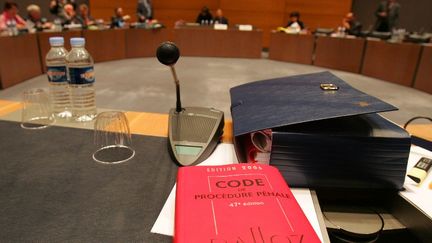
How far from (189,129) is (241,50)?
243 inches

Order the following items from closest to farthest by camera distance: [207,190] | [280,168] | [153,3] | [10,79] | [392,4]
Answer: [207,190] < [280,168] < [10,79] < [392,4] < [153,3]

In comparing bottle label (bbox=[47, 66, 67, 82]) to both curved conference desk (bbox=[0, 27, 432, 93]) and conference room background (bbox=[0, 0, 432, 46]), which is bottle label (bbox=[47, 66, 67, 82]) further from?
conference room background (bbox=[0, 0, 432, 46])

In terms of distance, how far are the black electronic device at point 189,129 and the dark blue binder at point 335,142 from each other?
0.36 ft

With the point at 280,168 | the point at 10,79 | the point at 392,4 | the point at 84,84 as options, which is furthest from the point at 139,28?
the point at 280,168

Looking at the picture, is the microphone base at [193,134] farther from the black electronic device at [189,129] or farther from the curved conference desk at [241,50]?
the curved conference desk at [241,50]

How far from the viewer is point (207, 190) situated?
1.77ft

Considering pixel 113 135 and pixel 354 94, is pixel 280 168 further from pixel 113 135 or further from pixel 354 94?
pixel 113 135

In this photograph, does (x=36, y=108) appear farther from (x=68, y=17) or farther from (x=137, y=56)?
(x=137, y=56)

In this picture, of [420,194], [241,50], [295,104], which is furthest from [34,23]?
[420,194]

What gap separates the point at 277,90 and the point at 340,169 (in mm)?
275

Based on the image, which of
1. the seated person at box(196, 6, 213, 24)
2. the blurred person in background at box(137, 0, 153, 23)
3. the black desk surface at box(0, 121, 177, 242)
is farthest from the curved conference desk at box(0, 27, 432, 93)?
the black desk surface at box(0, 121, 177, 242)

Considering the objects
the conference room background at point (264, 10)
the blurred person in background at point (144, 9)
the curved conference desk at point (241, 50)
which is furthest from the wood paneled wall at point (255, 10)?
the curved conference desk at point (241, 50)

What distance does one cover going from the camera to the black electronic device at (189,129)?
69cm

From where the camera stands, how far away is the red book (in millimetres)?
434
